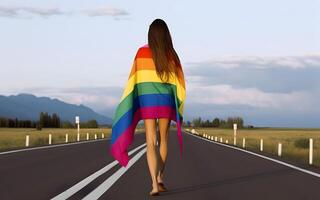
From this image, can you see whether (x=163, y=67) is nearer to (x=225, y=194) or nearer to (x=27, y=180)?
(x=225, y=194)

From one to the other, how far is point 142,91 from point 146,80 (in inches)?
6.2

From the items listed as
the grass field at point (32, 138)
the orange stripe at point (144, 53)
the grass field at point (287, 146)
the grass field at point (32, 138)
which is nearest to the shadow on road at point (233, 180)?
the orange stripe at point (144, 53)

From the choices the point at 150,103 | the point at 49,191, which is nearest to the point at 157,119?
the point at 150,103

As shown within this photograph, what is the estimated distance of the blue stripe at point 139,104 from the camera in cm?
767

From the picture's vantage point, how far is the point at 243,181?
10.4m

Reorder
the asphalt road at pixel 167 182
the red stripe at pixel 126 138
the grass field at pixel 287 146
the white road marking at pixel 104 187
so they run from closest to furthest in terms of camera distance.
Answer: the red stripe at pixel 126 138 → the white road marking at pixel 104 187 → the asphalt road at pixel 167 182 → the grass field at pixel 287 146

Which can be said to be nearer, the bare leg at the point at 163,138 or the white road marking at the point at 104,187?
the bare leg at the point at 163,138

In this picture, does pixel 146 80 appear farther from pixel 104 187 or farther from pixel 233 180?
pixel 233 180

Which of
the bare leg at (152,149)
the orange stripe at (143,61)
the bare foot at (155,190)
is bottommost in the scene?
the bare foot at (155,190)

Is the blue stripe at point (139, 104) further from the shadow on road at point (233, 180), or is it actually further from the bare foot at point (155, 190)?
the shadow on road at point (233, 180)

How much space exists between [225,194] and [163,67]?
2.08 meters

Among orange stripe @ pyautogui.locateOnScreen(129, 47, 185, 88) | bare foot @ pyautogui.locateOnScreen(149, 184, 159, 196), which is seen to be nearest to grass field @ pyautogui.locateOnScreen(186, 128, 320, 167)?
bare foot @ pyautogui.locateOnScreen(149, 184, 159, 196)

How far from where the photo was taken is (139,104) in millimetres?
7883

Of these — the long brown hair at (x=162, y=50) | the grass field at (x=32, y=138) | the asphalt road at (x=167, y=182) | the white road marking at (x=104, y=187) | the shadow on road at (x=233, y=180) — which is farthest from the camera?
the grass field at (x=32, y=138)
